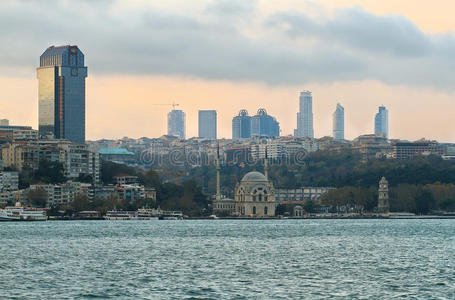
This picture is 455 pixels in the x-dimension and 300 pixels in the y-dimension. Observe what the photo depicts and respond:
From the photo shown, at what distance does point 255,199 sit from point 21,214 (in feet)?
159

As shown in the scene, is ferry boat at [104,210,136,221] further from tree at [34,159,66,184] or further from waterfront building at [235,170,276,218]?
waterfront building at [235,170,276,218]

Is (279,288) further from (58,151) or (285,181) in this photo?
(285,181)

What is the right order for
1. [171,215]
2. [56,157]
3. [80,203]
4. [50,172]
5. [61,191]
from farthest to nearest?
[56,157] < [50,172] < [61,191] < [171,215] < [80,203]

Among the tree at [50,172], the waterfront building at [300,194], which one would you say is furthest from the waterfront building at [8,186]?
the waterfront building at [300,194]

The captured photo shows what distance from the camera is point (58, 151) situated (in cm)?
15025

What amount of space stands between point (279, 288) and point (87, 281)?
24.9 ft

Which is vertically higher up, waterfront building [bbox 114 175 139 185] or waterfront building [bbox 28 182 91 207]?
waterfront building [bbox 114 175 139 185]

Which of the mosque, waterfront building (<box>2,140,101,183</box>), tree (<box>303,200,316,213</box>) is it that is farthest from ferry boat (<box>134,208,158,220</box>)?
tree (<box>303,200,316,213</box>)

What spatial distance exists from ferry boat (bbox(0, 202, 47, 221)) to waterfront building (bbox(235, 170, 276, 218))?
4317 centimetres

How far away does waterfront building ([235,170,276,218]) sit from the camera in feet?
519

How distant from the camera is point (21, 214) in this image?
11769 centimetres

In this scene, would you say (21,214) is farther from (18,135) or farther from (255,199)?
(18,135)

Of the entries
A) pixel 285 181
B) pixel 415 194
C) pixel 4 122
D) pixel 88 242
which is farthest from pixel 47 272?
pixel 4 122

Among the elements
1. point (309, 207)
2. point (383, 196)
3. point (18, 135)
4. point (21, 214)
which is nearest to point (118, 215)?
point (21, 214)
